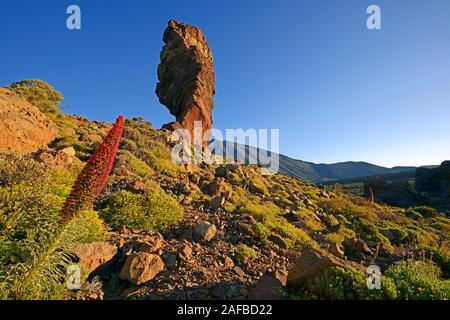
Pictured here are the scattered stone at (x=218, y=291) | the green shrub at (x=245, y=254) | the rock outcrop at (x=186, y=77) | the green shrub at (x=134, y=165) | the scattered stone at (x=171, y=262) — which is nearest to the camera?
the scattered stone at (x=218, y=291)

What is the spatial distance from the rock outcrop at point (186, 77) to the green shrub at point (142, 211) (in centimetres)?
1769

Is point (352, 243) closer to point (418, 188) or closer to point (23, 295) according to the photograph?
point (23, 295)

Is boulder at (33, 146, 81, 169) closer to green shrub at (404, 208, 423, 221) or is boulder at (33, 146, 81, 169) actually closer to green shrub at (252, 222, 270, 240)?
green shrub at (252, 222, 270, 240)

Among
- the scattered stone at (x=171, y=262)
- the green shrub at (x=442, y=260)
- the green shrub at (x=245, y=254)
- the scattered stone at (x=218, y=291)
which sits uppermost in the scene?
the scattered stone at (x=171, y=262)

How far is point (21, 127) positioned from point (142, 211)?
6.76 metres

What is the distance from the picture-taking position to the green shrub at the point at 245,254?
20.4ft

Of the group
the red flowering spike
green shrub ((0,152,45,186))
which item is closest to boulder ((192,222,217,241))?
the red flowering spike

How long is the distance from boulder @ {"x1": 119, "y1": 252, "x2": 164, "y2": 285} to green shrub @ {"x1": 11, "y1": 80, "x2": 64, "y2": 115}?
15.1 meters

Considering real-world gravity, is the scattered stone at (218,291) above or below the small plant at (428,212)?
above

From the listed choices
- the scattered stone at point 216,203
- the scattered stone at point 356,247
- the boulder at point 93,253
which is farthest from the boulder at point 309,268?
the scattered stone at point 356,247

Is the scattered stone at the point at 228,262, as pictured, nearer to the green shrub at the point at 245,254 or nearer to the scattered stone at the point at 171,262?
the green shrub at the point at 245,254

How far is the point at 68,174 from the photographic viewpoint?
8.24 meters
